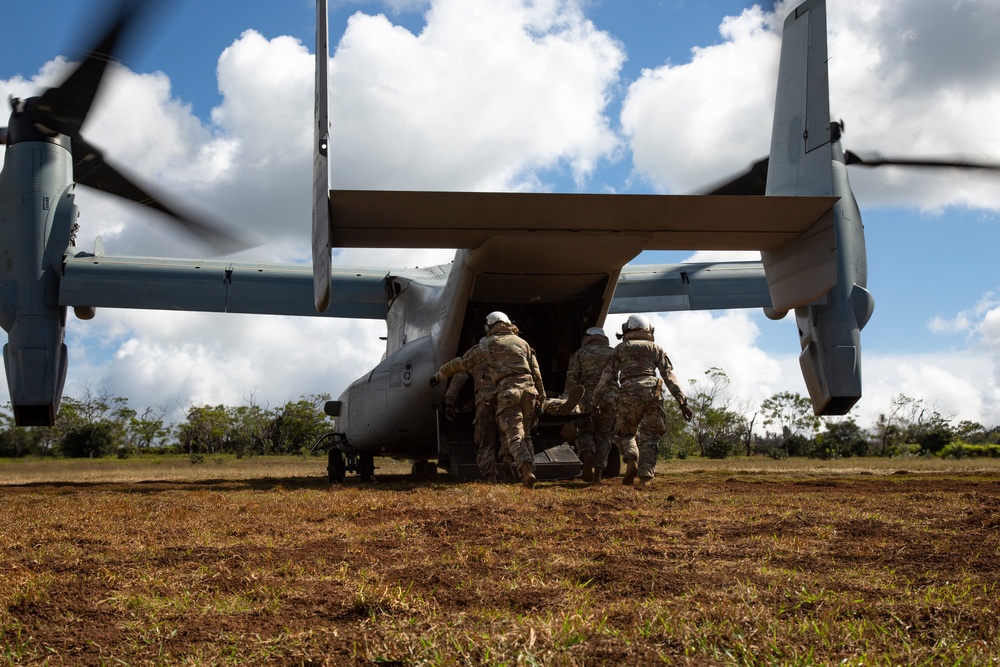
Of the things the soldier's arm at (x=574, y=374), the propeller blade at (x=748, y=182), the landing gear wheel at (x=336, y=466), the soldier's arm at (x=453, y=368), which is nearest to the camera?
the soldier's arm at (x=453, y=368)

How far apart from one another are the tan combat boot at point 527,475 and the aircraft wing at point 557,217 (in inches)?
95.4

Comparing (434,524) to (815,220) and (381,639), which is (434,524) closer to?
(381,639)

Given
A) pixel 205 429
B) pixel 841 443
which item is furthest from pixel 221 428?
pixel 841 443

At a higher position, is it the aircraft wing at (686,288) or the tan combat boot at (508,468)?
the aircraft wing at (686,288)

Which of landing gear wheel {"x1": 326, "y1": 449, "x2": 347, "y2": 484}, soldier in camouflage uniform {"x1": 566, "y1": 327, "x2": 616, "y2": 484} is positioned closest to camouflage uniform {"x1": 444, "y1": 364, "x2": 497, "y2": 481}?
soldier in camouflage uniform {"x1": 566, "y1": 327, "x2": 616, "y2": 484}

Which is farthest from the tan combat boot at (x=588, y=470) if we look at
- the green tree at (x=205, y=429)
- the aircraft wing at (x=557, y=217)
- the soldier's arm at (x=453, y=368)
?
the green tree at (x=205, y=429)

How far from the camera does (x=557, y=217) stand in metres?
8.70

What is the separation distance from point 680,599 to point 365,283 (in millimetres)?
11645

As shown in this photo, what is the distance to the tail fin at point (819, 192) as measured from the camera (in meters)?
10.8

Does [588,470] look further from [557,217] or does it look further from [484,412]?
[557,217]

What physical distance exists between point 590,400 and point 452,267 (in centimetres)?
230

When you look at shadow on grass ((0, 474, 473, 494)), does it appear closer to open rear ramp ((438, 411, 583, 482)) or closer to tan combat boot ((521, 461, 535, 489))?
open rear ramp ((438, 411, 583, 482))

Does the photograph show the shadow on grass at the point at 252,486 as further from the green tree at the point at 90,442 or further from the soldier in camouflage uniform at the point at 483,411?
the green tree at the point at 90,442

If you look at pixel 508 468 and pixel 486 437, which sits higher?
pixel 486 437
